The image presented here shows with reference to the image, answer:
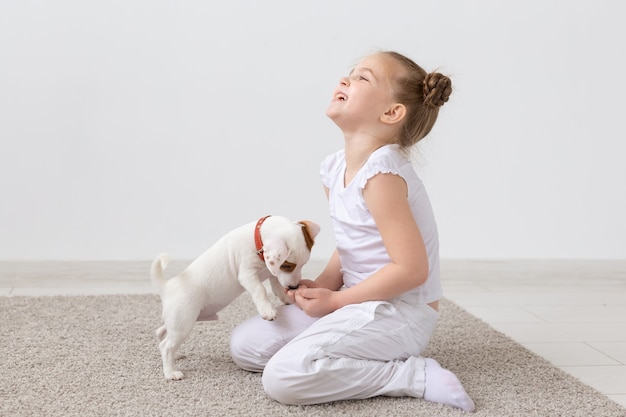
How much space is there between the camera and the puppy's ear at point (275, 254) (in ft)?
4.15

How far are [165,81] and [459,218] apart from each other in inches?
35.4

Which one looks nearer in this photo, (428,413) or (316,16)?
(428,413)

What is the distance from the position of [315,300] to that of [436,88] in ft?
1.30

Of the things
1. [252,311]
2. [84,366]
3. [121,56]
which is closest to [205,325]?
[252,311]

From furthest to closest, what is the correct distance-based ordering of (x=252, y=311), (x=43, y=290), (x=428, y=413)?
(x=43, y=290)
(x=252, y=311)
(x=428, y=413)

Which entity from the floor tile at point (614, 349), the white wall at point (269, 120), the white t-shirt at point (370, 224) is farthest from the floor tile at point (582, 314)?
the white t-shirt at point (370, 224)

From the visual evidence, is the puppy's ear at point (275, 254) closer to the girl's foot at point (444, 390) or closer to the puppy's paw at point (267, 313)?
the puppy's paw at point (267, 313)

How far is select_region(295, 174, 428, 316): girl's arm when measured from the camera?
Result: 129 cm

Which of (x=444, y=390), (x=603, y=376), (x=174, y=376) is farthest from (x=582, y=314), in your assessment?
(x=174, y=376)

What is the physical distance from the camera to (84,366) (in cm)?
143

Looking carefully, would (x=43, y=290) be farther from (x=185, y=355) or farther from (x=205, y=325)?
(x=185, y=355)

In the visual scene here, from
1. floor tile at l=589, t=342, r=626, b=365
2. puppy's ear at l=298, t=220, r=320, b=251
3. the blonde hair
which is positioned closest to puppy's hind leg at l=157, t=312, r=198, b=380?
puppy's ear at l=298, t=220, r=320, b=251

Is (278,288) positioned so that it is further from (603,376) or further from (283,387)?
(603,376)

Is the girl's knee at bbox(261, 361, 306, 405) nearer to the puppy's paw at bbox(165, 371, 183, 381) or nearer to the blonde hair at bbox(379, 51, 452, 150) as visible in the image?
the puppy's paw at bbox(165, 371, 183, 381)
